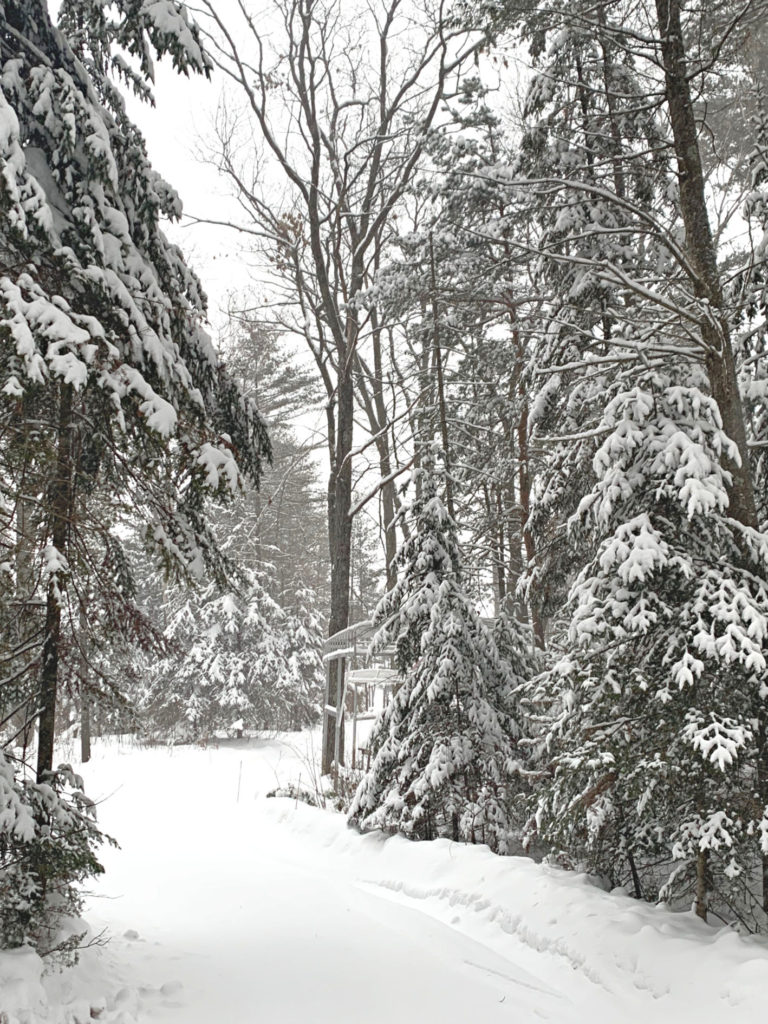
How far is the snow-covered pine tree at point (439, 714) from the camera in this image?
6.76m

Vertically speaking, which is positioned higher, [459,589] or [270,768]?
[459,589]

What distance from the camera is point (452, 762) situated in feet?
21.9

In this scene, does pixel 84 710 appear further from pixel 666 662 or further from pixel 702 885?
pixel 702 885

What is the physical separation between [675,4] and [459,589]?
15.9 ft

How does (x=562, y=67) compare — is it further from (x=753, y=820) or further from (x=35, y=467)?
(x=753, y=820)

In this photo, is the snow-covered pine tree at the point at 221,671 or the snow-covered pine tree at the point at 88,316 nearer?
the snow-covered pine tree at the point at 88,316

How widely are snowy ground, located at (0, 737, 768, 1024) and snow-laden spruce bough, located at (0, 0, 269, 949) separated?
685 mm

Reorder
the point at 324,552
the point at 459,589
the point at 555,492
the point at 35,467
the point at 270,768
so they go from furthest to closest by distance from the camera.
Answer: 1. the point at 324,552
2. the point at 270,768
3. the point at 459,589
4. the point at 555,492
5. the point at 35,467

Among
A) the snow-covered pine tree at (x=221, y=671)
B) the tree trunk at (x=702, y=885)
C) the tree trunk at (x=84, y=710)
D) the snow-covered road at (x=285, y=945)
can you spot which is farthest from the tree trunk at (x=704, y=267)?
the snow-covered pine tree at (x=221, y=671)

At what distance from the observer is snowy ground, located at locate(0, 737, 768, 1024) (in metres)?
3.72

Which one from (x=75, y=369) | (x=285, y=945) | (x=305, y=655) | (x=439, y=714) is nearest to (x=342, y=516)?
(x=439, y=714)

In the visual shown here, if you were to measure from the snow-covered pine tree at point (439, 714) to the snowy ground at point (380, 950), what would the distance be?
426 mm

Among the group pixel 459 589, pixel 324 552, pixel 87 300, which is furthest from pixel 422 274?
pixel 324 552

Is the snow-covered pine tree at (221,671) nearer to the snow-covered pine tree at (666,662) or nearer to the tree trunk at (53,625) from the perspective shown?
the tree trunk at (53,625)
